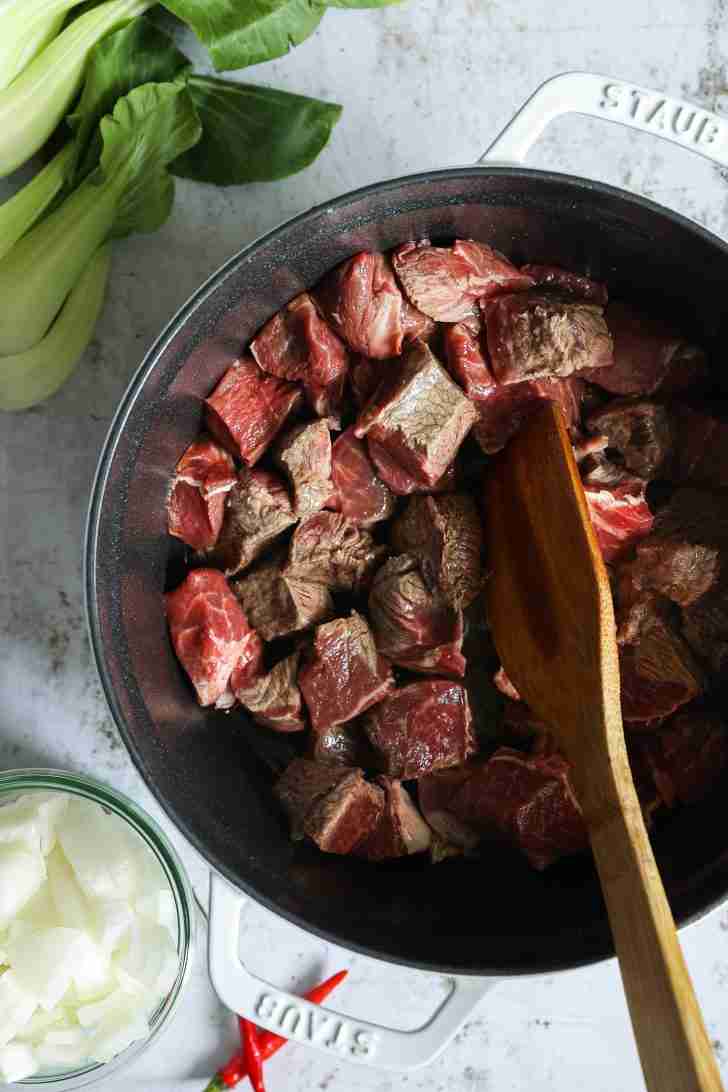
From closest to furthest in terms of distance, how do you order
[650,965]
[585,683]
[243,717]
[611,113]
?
[650,965] < [585,683] < [611,113] < [243,717]

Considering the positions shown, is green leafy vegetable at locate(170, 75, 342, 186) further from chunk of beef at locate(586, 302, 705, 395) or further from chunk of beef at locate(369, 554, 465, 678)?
chunk of beef at locate(369, 554, 465, 678)

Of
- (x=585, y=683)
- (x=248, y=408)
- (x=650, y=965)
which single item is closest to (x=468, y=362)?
(x=248, y=408)

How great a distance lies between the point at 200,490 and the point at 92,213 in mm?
644

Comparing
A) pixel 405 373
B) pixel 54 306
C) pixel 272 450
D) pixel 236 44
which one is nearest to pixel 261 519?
pixel 272 450

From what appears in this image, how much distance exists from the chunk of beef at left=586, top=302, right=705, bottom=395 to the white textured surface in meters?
0.40

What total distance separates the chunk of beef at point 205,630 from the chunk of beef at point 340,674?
0.19 meters

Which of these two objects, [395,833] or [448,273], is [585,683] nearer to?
[395,833]

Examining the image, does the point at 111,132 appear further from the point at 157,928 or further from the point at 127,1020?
the point at 127,1020

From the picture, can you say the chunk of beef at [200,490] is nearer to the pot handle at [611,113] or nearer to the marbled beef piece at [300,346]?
the marbled beef piece at [300,346]

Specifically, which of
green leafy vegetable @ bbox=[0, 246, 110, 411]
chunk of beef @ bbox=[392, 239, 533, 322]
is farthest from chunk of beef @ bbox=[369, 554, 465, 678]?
green leafy vegetable @ bbox=[0, 246, 110, 411]

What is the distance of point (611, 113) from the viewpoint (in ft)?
6.82

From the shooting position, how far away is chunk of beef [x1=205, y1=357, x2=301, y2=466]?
2.22m

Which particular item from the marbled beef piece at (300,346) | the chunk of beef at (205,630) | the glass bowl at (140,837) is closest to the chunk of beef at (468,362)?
the marbled beef piece at (300,346)

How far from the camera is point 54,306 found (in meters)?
2.27
